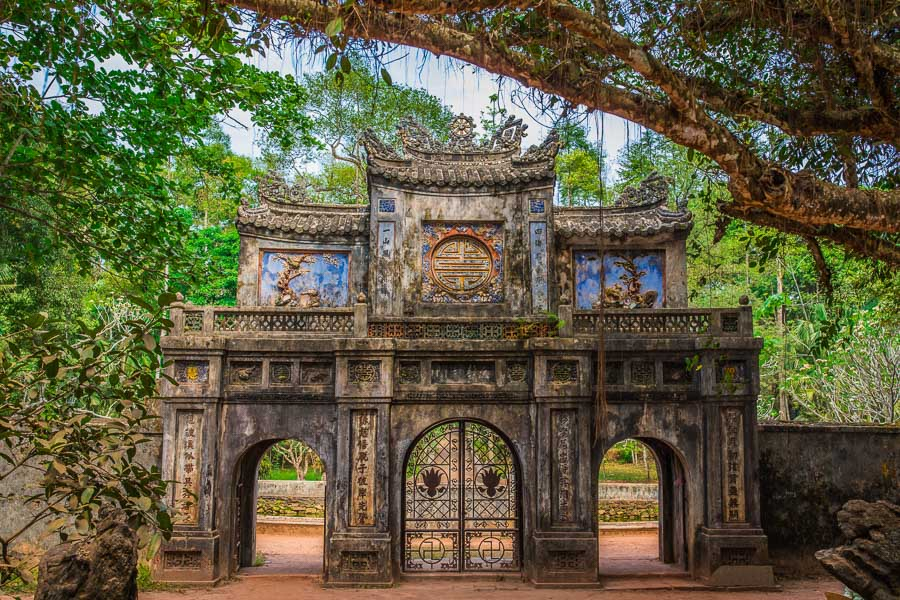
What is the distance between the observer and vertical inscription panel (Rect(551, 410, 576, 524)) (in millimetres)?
10984

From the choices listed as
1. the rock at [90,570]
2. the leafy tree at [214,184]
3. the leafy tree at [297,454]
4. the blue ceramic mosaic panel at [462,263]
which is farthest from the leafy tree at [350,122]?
the rock at [90,570]

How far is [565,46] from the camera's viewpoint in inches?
204

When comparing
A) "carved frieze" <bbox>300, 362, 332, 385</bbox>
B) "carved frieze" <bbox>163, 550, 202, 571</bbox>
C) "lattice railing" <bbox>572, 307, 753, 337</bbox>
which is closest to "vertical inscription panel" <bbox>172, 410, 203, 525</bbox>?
"carved frieze" <bbox>163, 550, 202, 571</bbox>

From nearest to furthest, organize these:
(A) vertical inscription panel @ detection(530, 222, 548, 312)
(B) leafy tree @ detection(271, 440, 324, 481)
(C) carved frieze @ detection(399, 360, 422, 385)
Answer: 1. (C) carved frieze @ detection(399, 360, 422, 385)
2. (A) vertical inscription panel @ detection(530, 222, 548, 312)
3. (B) leafy tree @ detection(271, 440, 324, 481)

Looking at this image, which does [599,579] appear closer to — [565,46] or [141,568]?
[141,568]

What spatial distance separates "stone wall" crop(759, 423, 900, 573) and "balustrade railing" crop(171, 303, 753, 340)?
2.05 metres

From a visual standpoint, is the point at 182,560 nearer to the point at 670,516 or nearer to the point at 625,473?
the point at 670,516

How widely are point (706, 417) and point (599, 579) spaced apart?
282 centimetres

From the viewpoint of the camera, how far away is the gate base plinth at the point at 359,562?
1080 centimetres

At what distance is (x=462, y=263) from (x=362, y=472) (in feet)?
12.3

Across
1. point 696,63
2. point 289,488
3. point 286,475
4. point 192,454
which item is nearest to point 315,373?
point 192,454

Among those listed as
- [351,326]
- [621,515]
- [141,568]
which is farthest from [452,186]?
[621,515]

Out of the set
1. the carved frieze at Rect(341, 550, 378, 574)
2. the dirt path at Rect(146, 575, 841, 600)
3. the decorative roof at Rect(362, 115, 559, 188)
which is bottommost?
the dirt path at Rect(146, 575, 841, 600)

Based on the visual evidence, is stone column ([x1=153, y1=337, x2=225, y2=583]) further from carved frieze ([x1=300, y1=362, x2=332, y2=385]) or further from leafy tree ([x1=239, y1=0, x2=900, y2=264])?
leafy tree ([x1=239, y1=0, x2=900, y2=264])
